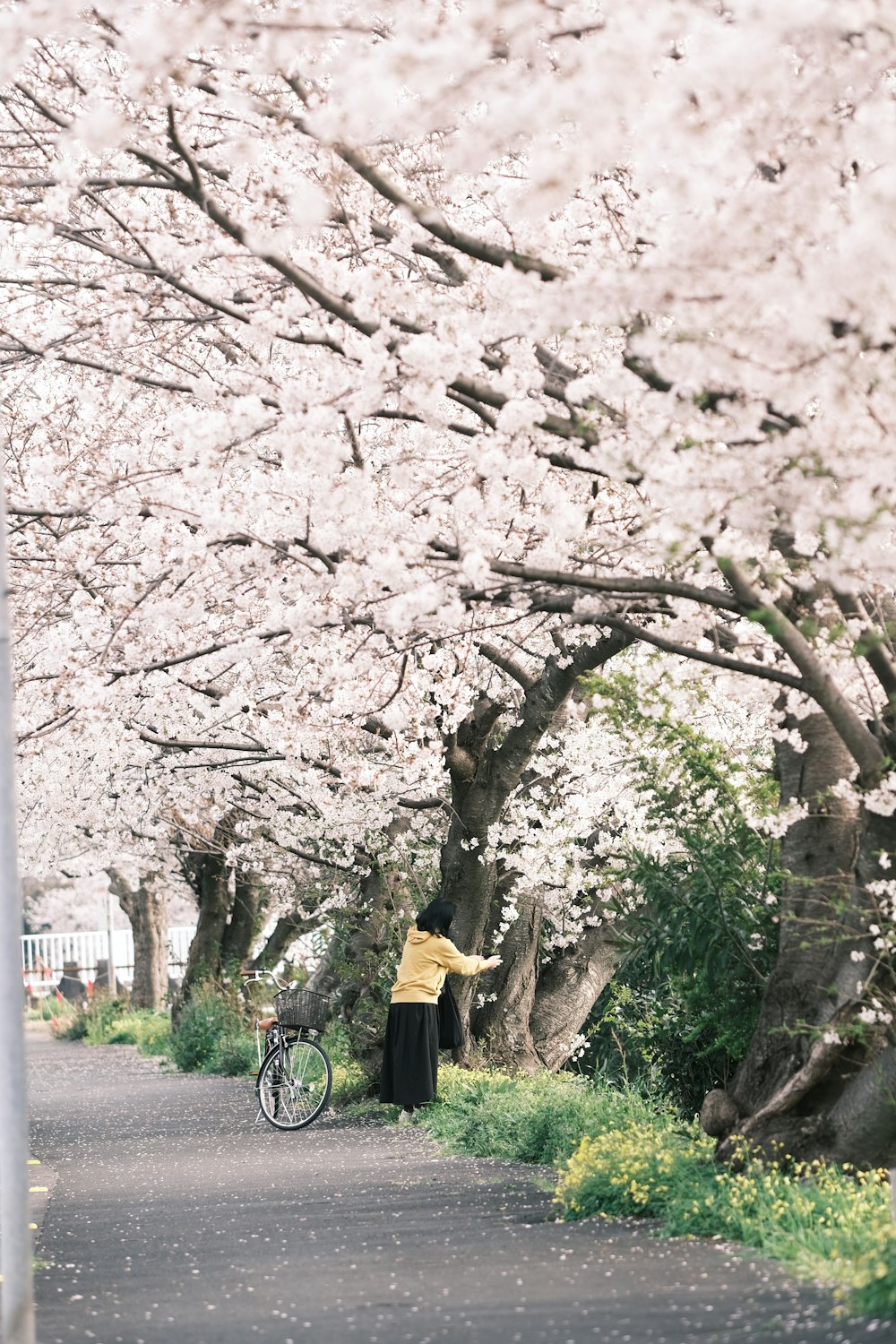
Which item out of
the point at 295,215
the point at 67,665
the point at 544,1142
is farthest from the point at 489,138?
the point at 544,1142

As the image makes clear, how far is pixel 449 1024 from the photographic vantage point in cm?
1361

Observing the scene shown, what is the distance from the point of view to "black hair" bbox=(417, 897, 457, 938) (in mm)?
13133

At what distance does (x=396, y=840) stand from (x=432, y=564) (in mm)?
8779

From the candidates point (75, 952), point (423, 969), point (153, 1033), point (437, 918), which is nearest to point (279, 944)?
point (153, 1033)

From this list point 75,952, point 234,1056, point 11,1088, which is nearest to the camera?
point 11,1088

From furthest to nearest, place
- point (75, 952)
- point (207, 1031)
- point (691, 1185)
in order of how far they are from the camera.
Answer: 1. point (75, 952)
2. point (207, 1031)
3. point (691, 1185)

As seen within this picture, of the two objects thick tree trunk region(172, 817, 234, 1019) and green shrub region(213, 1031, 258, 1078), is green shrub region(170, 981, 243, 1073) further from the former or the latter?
thick tree trunk region(172, 817, 234, 1019)

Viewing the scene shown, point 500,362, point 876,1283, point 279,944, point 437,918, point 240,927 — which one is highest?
point 500,362

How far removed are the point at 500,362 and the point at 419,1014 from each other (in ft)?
22.7

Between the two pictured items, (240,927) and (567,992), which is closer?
(567,992)

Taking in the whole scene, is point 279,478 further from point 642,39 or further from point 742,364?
point 642,39

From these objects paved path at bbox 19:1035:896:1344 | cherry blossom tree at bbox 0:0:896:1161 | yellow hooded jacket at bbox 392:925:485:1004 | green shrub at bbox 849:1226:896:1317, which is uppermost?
cherry blossom tree at bbox 0:0:896:1161

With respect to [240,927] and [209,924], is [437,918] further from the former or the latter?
[209,924]

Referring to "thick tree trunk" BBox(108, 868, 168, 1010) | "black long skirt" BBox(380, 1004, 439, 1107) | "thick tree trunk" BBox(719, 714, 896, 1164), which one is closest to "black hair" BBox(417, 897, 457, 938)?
"black long skirt" BBox(380, 1004, 439, 1107)
